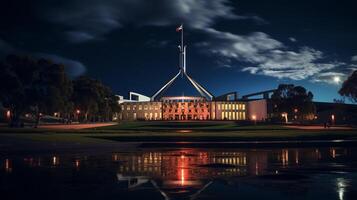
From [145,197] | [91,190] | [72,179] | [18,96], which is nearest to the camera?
[145,197]

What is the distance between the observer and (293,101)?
306 ft

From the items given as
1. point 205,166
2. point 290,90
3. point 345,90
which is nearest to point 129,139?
point 205,166

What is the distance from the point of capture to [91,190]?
1040 cm

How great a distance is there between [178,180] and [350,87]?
71.6 metres

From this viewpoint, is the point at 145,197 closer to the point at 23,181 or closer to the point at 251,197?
the point at 251,197

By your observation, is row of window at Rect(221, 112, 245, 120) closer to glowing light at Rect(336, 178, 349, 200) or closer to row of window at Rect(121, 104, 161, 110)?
row of window at Rect(121, 104, 161, 110)

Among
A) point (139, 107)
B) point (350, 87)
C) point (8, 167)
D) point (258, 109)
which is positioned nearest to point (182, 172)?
point (8, 167)

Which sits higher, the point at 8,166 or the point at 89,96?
the point at 89,96

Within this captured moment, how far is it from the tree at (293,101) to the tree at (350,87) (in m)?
14.6

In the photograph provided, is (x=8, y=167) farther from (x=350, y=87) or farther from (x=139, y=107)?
(x=139, y=107)

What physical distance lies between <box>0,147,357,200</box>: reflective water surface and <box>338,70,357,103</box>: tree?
64177 mm

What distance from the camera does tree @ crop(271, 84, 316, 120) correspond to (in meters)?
92.1

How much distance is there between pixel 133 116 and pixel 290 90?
307ft

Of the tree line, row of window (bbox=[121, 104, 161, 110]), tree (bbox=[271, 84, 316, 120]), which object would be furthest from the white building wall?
the tree line
